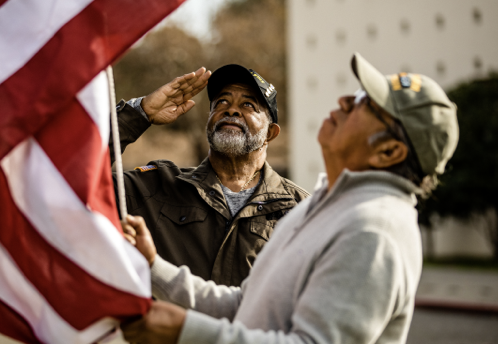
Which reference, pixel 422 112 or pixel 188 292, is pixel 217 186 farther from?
pixel 422 112

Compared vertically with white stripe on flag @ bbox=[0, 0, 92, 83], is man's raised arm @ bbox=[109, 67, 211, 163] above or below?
below

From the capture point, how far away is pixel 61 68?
5.92 ft

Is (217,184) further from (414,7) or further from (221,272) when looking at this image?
(414,7)

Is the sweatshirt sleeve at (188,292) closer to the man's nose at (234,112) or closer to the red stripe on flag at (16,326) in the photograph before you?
the red stripe on flag at (16,326)

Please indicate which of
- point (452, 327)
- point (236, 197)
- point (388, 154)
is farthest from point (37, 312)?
point (452, 327)

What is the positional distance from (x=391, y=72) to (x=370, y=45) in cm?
150

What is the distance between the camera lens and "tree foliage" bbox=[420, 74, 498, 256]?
607 inches

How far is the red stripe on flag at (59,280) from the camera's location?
5.55 feet

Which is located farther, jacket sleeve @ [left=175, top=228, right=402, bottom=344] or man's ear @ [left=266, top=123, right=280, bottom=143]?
man's ear @ [left=266, top=123, right=280, bottom=143]

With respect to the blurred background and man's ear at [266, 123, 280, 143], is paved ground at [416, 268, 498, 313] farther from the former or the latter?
man's ear at [266, 123, 280, 143]

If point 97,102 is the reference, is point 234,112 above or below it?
below

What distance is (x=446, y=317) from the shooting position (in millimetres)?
9281

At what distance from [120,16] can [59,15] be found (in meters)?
0.20

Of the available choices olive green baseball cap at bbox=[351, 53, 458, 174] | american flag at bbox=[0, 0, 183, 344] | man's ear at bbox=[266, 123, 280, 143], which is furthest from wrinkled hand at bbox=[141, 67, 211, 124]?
olive green baseball cap at bbox=[351, 53, 458, 174]
